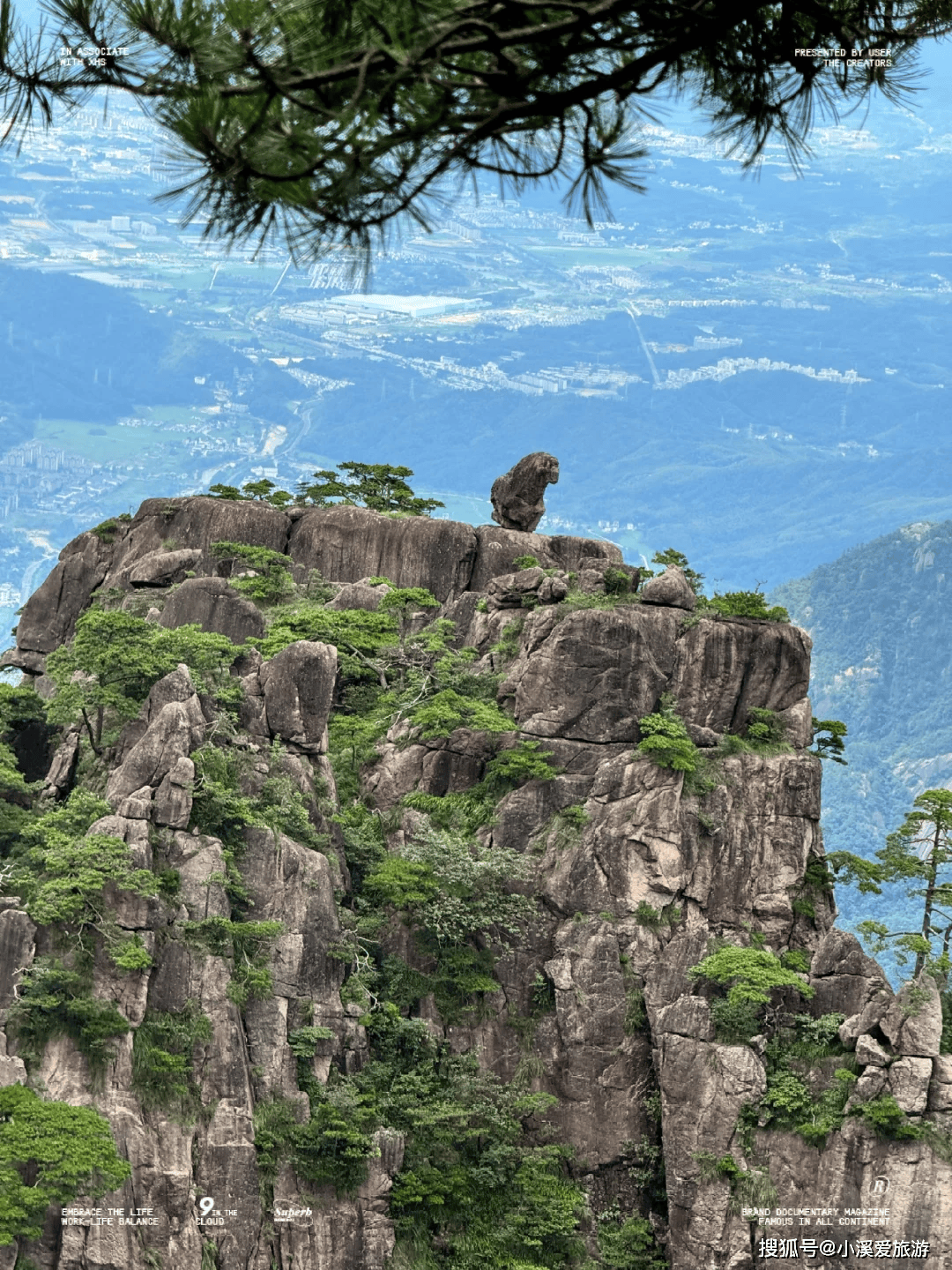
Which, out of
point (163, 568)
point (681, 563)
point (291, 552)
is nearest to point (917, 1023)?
point (681, 563)

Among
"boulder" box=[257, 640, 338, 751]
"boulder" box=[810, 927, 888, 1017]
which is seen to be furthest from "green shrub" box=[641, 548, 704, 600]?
"boulder" box=[810, 927, 888, 1017]

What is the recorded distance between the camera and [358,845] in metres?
38.1

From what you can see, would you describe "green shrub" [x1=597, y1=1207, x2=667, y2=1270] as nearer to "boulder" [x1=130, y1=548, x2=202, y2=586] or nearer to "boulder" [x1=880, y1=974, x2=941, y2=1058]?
"boulder" [x1=880, y1=974, x2=941, y2=1058]

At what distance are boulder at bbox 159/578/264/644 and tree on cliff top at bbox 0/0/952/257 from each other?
2996cm

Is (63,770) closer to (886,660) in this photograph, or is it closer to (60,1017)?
(60,1017)

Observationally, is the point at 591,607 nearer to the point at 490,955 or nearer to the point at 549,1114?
the point at 490,955

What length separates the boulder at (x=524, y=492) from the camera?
4753 centimetres

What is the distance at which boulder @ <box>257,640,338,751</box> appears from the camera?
37.1 m

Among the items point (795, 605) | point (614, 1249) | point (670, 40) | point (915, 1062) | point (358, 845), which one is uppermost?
point (795, 605)

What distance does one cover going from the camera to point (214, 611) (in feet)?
139

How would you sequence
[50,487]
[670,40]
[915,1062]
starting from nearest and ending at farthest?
[670,40] < [915,1062] < [50,487]

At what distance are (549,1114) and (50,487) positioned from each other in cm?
16061

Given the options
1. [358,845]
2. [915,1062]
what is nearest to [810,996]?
[915,1062]

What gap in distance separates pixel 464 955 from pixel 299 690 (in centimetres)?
604
